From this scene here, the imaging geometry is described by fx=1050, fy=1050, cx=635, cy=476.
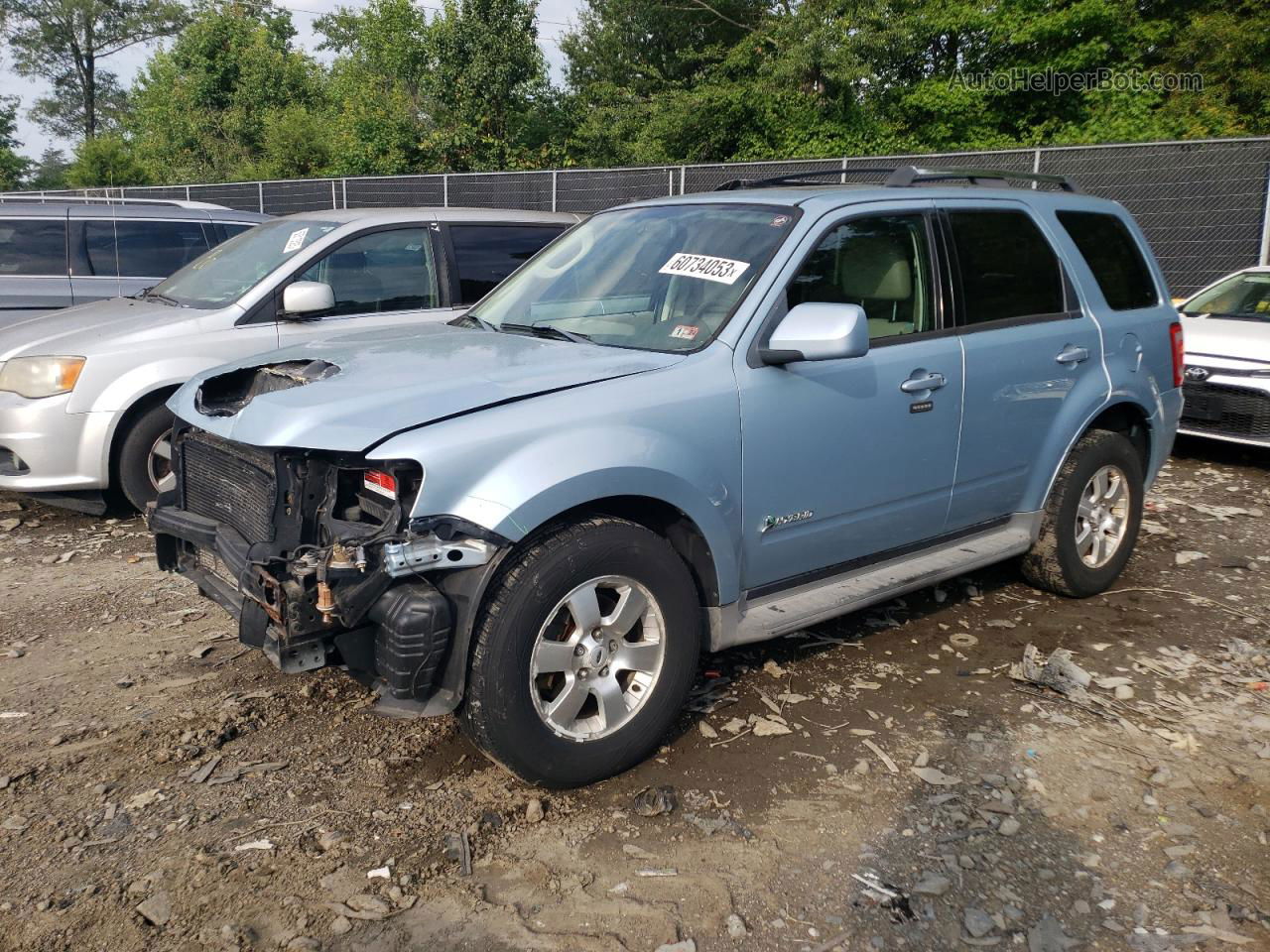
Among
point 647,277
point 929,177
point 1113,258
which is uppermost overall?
point 929,177

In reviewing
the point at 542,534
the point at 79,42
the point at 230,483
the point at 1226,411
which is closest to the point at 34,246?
the point at 230,483

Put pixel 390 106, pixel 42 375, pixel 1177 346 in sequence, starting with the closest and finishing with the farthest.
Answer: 1. pixel 1177 346
2. pixel 42 375
3. pixel 390 106

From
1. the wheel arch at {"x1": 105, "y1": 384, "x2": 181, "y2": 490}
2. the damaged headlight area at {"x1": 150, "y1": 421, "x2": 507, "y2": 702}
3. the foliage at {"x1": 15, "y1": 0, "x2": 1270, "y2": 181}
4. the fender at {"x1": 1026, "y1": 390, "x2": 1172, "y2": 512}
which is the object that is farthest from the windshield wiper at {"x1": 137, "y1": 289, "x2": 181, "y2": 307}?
the foliage at {"x1": 15, "y1": 0, "x2": 1270, "y2": 181}

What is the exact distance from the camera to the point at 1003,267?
4.55m

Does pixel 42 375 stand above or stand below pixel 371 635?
above

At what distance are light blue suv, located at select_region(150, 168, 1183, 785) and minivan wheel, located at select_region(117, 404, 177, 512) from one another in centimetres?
247

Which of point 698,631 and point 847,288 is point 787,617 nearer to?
point 698,631

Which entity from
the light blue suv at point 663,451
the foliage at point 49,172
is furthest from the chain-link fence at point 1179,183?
the foliage at point 49,172

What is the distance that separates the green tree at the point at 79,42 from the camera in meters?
55.0

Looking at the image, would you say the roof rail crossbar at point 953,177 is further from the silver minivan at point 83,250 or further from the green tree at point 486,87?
the green tree at point 486,87

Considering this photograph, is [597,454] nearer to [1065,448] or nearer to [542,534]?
[542,534]

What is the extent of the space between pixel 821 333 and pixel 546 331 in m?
1.14

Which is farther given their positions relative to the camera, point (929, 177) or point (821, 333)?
point (929, 177)

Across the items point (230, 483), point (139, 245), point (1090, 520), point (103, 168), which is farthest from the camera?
point (103, 168)
